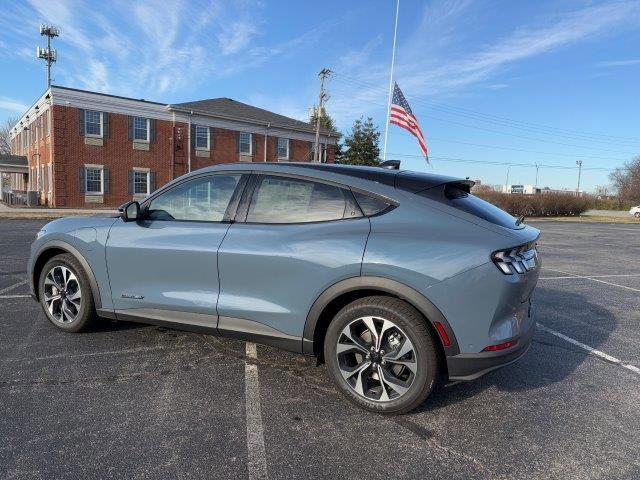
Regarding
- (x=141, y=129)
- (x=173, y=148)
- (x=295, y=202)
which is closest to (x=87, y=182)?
(x=141, y=129)

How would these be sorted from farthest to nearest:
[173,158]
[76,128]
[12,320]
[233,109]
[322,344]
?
[233,109]
[173,158]
[76,128]
[12,320]
[322,344]

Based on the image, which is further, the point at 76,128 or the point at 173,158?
the point at 173,158

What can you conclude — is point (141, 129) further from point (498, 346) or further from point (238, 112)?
point (498, 346)

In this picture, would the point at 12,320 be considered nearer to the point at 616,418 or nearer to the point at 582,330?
the point at 616,418

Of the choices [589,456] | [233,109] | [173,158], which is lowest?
[589,456]

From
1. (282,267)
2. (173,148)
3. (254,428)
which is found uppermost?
(173,148)

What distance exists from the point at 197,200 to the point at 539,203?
4140 centimetres

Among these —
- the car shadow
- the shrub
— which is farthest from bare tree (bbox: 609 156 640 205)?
the car shadow

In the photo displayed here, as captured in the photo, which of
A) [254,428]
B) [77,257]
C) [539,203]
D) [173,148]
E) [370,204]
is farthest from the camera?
[539,203]

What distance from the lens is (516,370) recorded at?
381 centimetres

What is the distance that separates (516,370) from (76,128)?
98.2ft

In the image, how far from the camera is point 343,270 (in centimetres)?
299

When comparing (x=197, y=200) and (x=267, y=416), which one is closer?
(x=267, y=416)

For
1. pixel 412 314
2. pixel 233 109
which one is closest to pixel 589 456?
pixel 412 314
